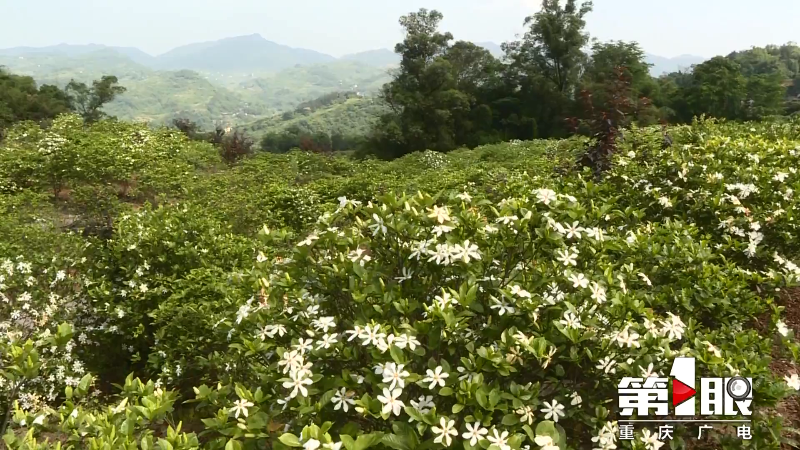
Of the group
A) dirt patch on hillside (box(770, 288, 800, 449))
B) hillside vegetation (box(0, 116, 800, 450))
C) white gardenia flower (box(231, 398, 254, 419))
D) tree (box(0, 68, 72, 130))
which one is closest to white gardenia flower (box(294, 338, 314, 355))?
hillside vegetation (box(0, 116, 800, 450))

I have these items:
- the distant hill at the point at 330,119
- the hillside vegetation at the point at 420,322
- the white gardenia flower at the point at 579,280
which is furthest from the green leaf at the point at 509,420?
the distant hill at the point at 330,119

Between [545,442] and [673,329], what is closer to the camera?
[545,442]

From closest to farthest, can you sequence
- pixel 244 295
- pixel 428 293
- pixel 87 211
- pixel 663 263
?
pixel 428 293
pixel 663 263
pixel 244 295
pixel 87 211

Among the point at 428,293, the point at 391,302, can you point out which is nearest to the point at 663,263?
the point at 428,293

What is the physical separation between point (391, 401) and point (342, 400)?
235 millimetres

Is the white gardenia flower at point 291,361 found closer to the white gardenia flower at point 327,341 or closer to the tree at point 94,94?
the white gardenia flower at point 327,341

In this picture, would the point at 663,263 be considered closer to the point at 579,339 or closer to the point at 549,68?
the point at 579,339

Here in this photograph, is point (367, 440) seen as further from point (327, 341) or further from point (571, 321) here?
point (571, 321)

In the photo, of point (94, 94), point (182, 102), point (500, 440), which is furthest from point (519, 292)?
point (182, 102)

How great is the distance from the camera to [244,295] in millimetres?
3555

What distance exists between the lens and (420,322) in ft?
6.19

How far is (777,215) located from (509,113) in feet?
89.0

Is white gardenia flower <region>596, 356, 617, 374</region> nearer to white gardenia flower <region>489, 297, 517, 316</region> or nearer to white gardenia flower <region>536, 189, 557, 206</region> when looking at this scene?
white gardenia flower <region>489, 297, 517, 316</region>

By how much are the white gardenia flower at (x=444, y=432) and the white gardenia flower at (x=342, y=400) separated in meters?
0.32
